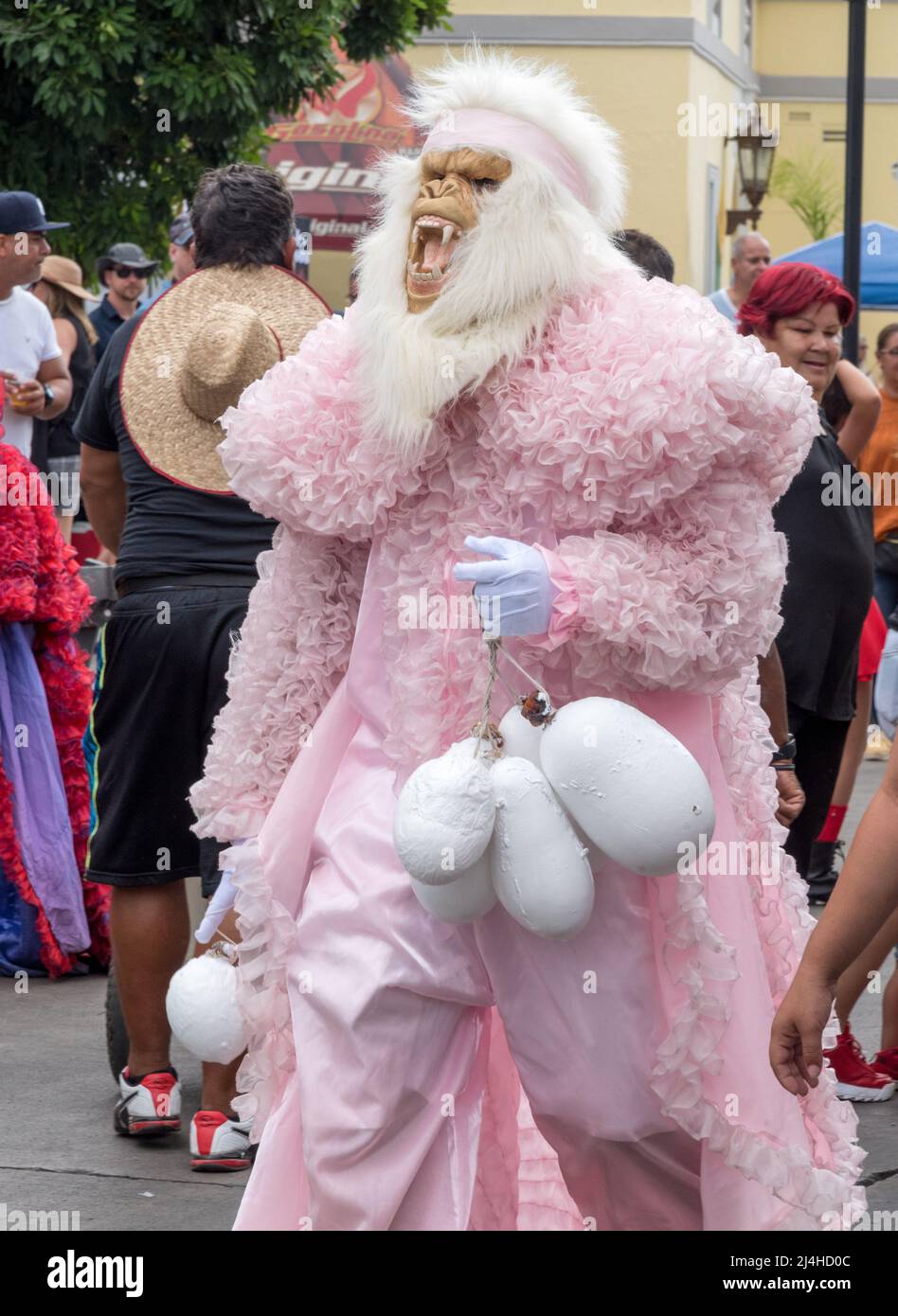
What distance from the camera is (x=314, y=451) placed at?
3197 millimetres

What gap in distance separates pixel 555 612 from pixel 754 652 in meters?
0.35

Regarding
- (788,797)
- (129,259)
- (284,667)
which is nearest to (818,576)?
(788,797)

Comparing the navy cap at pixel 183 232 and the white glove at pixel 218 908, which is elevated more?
the navy cap at pixel 183 232

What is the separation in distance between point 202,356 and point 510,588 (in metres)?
1.70

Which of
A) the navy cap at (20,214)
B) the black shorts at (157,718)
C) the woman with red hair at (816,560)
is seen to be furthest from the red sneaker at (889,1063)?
the navy cap at (20,214)

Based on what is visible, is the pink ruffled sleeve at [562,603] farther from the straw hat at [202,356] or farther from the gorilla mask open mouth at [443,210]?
the straw hat at [202,356]

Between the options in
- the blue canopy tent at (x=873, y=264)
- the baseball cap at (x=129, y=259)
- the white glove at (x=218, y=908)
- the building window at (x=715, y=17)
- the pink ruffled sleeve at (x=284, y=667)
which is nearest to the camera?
the pink ruffled sleeve at (x=284, y=667)

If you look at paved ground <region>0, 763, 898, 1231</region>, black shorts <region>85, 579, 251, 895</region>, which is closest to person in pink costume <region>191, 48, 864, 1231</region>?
paved ground <region>0, 763, 898, 1231</region>

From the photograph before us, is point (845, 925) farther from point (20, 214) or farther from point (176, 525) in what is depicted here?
point (20, 214)

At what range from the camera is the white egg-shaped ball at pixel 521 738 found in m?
2.90

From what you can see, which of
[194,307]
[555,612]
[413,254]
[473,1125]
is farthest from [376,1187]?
[194,307]

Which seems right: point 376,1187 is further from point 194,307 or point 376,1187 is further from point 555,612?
point 194,307

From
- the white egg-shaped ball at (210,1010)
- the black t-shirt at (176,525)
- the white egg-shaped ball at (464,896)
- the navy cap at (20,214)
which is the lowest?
the white egg-shaped ball at (210,1010)

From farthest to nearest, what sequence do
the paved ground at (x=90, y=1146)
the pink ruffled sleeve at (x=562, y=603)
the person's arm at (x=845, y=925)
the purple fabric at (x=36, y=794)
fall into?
1. the purple fabric at (x=36, y=794)
2. the paved ground at (x=90, y=1146)
3. the pink ruffled sleeve at (x=562, y=603)
4. the person's arm at (x=845, y=925)
